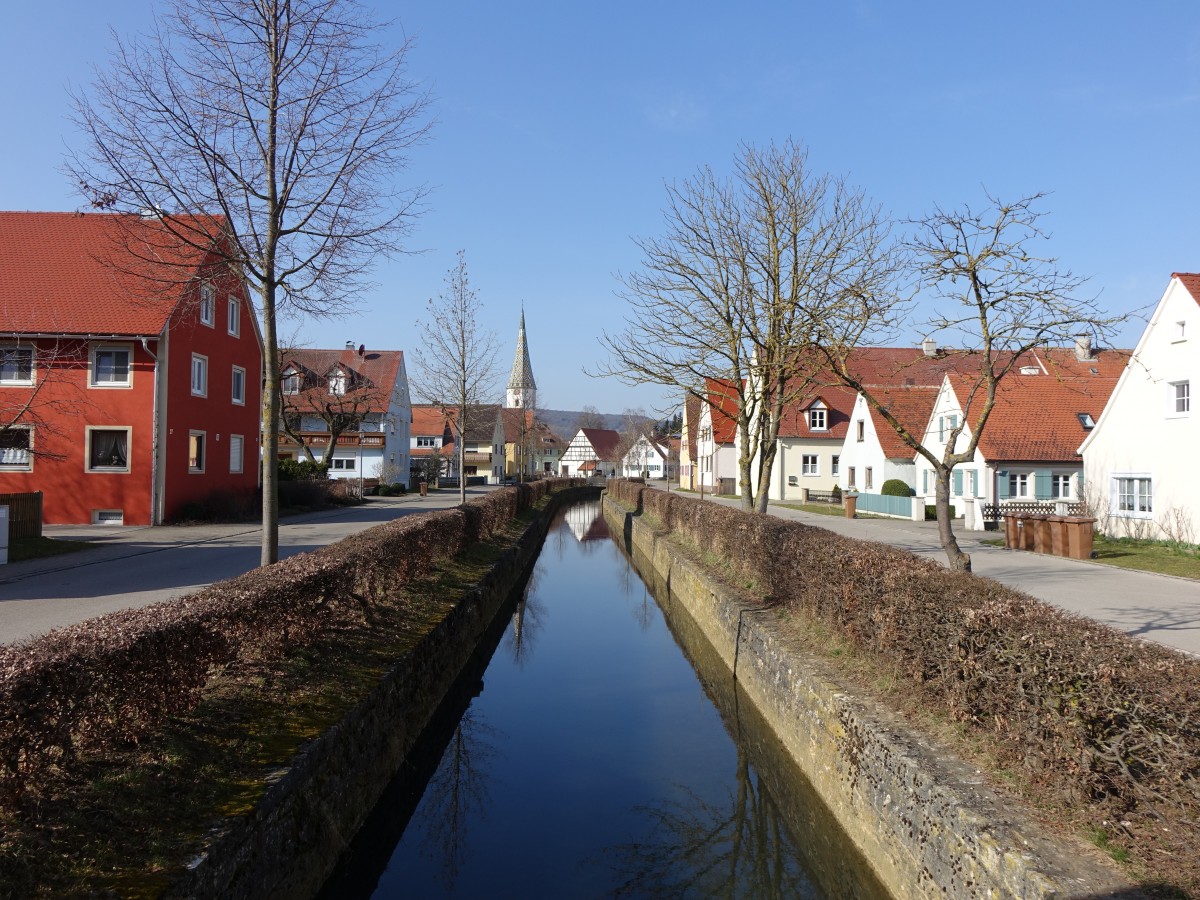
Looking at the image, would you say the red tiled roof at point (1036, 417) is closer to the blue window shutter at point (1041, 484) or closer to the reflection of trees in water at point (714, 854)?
the blue window shutter at point (1041, 484)

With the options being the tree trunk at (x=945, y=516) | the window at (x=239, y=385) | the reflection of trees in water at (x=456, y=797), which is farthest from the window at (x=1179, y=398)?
the window at (x=239, y=385)

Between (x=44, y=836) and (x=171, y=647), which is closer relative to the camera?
(x=44, y=836)

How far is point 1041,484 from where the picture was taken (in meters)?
29.3

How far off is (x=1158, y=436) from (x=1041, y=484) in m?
7.72

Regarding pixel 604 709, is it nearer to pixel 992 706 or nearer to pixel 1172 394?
pixel 992 706

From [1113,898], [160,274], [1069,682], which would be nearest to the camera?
[1113,898]

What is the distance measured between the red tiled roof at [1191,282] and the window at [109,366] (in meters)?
28.4

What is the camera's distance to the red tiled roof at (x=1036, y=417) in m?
29.2

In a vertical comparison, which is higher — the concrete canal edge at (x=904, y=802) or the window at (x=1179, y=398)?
the window at (x=1179, y=398)

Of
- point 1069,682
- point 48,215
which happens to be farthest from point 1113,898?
point 48,215

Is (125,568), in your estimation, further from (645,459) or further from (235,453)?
(645,459)

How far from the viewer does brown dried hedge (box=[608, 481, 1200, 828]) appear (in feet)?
12.7

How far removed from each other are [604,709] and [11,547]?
13089 millimetres

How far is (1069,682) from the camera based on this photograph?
14.3 feet
